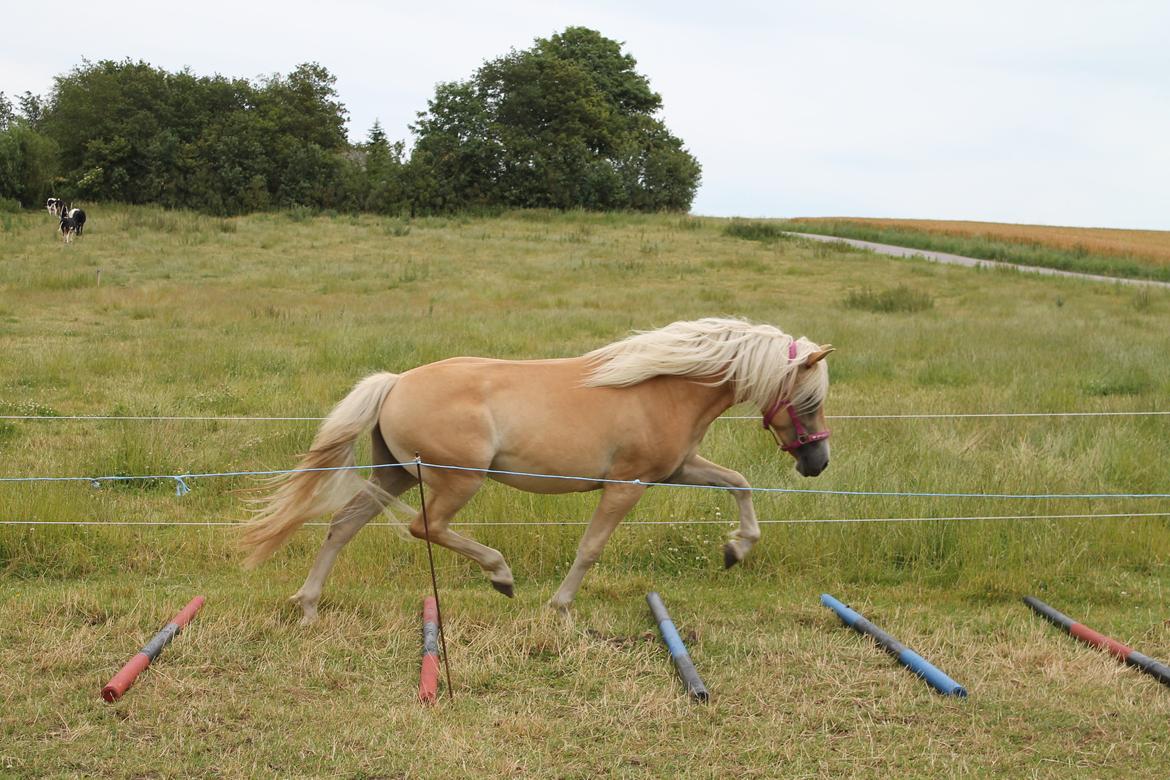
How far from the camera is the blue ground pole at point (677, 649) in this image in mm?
4602

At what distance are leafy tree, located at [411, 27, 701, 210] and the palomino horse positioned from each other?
45.6 meters

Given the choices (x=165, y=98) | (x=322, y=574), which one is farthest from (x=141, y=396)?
(x=165, y=98)

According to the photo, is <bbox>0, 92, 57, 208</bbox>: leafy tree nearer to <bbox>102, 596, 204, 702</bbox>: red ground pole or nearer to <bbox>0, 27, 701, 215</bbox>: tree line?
<bbox>0, 27, 701, 215</bbox>: tree line

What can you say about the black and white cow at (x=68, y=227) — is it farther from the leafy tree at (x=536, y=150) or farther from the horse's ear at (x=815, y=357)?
the horse's ear at (x=815, y=357)

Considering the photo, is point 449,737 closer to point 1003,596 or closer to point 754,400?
point 754,400

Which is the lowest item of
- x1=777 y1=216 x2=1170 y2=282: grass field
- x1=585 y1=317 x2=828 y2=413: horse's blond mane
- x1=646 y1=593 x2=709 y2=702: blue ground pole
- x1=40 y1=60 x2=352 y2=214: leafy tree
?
x1=646 y1=593 x2=709 y2=702: blue ground pole

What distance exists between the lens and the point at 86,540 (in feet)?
22.2

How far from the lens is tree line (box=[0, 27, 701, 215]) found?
156 feet

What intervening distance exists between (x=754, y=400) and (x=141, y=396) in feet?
25.7

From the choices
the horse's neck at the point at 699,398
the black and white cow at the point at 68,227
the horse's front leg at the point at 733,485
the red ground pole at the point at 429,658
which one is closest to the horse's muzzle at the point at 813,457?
the horse's front leg at the point at 733,485

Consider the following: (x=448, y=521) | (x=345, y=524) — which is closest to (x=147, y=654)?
(x=345, y=524)

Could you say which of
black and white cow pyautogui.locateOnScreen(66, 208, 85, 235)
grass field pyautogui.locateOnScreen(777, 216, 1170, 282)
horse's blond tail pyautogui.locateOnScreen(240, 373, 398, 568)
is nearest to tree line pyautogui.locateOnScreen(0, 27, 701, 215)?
grass field pyautogui.locateOnScreen(777, 216, 1170, 282)

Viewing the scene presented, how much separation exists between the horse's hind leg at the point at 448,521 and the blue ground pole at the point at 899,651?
1874 millimetres

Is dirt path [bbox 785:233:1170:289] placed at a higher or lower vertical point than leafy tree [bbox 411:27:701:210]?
lower
